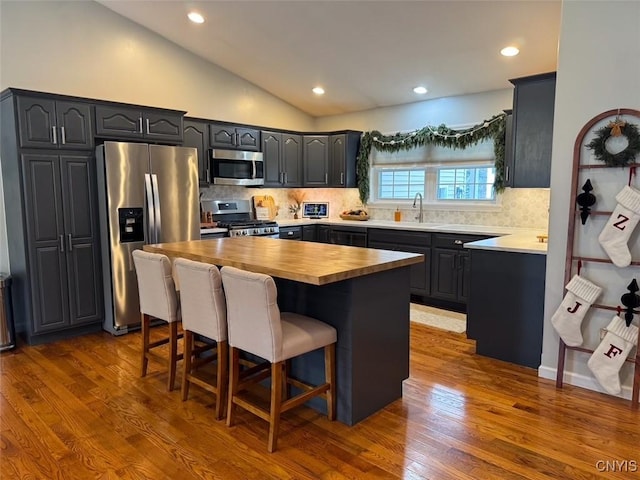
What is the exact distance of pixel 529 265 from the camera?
3.26 metres

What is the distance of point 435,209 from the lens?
5.68 meters

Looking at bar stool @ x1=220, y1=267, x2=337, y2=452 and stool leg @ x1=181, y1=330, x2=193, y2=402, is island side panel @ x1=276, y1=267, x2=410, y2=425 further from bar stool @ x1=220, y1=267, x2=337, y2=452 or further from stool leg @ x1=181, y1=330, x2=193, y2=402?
stool leg @ x1=181, y1=330, x2=193, y2=402

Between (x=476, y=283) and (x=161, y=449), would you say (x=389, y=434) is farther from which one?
(x=476, y=283)

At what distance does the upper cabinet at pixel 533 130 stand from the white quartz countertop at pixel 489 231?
50 cm

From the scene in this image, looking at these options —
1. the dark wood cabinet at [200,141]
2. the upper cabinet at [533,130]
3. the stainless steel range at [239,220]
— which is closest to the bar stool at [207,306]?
the stainless steel range at [239,220]

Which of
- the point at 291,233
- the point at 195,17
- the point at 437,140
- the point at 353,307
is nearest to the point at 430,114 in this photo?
the point at 437,140

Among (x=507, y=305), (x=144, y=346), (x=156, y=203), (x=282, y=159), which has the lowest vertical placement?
(x=144, y=346)

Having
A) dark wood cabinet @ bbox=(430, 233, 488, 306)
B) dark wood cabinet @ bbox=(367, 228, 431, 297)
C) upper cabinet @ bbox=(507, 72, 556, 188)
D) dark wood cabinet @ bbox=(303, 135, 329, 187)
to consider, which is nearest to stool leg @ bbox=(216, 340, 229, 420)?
upper cabinet @ bbox=(507, 72, 556, 188)

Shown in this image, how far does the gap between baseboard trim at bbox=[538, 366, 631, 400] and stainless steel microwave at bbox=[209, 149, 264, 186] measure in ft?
12.8

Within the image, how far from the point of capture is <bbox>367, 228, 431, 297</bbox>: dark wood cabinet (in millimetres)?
5016

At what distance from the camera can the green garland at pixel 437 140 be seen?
16.1 ft

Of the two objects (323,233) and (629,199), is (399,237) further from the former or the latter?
(629,199)

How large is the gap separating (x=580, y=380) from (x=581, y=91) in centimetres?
195

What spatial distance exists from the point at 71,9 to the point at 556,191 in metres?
4.69
